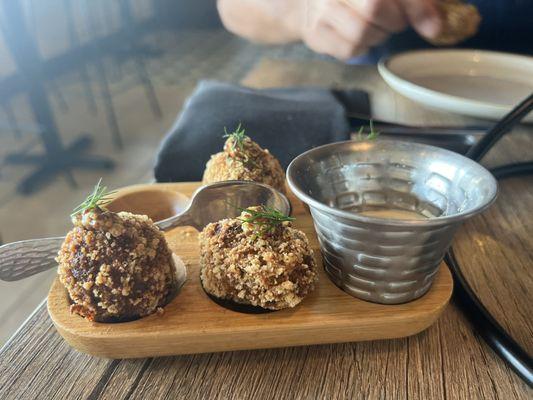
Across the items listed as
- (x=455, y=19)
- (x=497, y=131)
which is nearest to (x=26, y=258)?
(x=497, y=131)

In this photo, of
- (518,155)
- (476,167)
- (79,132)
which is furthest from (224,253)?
(79,132)

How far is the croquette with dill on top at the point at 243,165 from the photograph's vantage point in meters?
0.52

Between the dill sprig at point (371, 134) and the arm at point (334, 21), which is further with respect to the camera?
the arm at point (334, 21)

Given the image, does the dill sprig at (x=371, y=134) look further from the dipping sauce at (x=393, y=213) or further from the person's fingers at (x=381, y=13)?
the person's fingers at (x=381, y=13)

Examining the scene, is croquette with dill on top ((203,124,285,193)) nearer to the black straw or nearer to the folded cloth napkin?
the folded cloth napkin

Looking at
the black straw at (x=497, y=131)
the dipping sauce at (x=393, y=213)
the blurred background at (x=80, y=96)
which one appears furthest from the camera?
the blurred background at (x=80, y=96)

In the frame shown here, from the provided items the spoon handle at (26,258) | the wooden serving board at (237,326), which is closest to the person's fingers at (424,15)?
the wooden serving board at (237,326)

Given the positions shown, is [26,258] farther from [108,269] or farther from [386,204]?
[386,204]

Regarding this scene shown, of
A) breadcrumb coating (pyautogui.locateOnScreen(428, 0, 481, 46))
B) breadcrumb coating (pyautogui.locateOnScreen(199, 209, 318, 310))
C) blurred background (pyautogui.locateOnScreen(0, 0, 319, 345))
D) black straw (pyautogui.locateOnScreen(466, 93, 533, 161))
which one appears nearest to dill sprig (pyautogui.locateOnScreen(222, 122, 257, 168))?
breadcrumb coating (pyautogui.locateOnScreen(199, 209, 318, 310))

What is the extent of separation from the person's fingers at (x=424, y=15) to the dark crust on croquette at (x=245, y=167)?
1.70 feet

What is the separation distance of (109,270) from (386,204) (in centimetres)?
30

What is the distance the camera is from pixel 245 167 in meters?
0.52

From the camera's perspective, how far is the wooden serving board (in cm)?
38

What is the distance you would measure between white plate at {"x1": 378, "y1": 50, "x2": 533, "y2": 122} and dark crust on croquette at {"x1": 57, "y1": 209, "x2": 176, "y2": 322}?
58 centimetres
